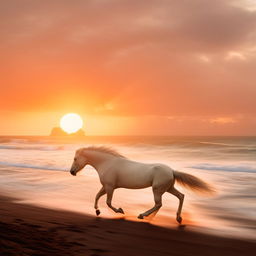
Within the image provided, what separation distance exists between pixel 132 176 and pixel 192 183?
1.27m

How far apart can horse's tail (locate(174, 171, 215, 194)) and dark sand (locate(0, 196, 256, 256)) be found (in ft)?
3.70

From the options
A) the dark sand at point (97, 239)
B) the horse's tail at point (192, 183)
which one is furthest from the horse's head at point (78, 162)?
the horse's tail at point (192, 183)

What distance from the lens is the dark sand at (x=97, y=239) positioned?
188 inches

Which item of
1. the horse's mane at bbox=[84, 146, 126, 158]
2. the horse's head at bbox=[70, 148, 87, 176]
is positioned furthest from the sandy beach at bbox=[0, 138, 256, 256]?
the horse's mane at bbox=[84, 146, 126, 158]

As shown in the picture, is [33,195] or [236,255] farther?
[33,195]

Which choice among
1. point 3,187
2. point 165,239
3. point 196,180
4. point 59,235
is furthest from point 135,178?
point 3,187

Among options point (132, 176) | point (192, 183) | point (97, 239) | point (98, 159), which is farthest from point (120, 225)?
point (192, 183)

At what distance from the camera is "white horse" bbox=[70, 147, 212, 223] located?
23.9ft

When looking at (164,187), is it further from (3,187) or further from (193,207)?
(3,187)

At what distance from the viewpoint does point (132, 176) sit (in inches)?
293

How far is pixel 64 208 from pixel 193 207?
330cm

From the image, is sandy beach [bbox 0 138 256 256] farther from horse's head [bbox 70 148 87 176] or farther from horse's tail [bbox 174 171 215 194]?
horse's head [bbox 70 148 87 176]

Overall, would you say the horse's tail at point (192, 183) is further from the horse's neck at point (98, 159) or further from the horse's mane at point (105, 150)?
the horse's neck at point (98, 159)

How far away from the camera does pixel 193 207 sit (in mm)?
9414
